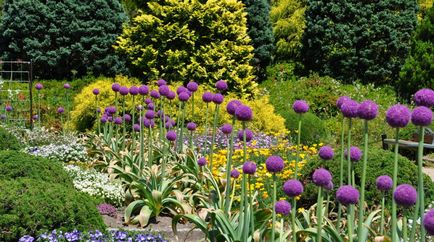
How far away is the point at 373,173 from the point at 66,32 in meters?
9.81

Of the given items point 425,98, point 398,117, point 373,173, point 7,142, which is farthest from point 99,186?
point 398,117

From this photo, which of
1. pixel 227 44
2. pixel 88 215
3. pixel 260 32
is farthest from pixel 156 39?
pixel 88 215

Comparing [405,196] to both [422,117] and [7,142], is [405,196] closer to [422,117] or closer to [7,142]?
[422,117]

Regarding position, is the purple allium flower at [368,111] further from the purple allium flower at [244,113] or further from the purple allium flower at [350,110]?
the purple allium flower at [244,113]

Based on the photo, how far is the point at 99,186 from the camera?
6055mm

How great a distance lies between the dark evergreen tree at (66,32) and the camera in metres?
13.9

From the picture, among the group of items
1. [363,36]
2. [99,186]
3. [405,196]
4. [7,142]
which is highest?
[363,36]

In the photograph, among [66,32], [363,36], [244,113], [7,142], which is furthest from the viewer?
[363,36]

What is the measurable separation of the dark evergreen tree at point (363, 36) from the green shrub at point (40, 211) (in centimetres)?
1208

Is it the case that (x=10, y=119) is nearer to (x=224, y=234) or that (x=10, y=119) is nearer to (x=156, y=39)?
(x=156, y=39)

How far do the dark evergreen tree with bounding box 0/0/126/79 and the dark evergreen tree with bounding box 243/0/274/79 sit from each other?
11.5 ft

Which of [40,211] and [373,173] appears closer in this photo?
[40,211]

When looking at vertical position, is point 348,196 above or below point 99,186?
above

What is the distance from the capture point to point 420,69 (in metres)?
13.7
